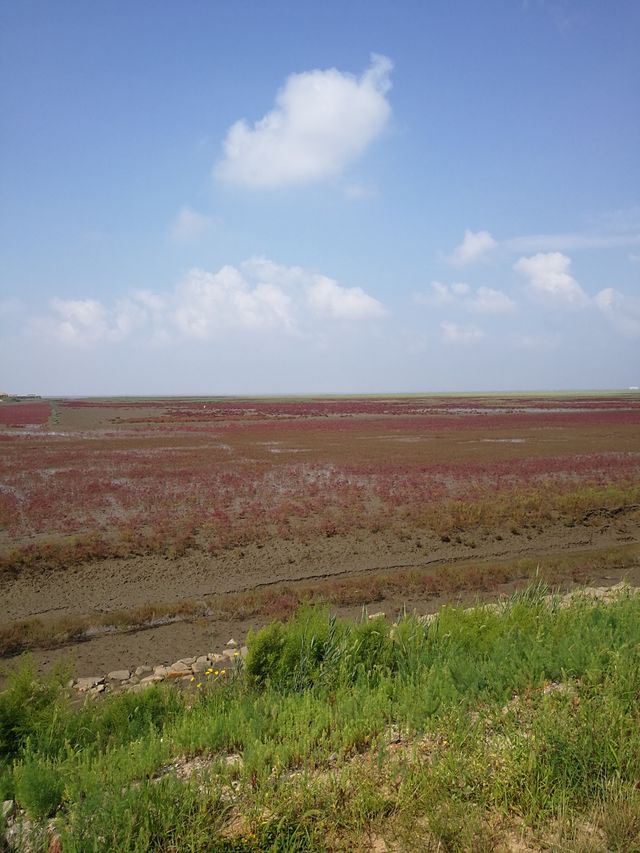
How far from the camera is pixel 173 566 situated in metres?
12.4

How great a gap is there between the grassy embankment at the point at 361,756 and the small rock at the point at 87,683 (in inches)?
53.5

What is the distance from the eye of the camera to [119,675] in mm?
7301

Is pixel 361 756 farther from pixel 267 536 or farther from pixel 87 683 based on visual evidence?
pixel 267 536

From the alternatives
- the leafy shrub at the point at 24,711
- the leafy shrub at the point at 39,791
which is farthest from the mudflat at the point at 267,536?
the leafy shrub at the point at 39,791

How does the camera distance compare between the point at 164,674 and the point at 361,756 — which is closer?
the point at 361,756

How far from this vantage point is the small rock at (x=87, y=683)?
269 inches

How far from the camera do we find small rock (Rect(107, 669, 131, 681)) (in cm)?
724

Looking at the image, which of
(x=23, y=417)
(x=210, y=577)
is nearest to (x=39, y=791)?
(x=210, y=577)

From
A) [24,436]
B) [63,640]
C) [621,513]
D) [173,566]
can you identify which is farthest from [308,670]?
[24,436]

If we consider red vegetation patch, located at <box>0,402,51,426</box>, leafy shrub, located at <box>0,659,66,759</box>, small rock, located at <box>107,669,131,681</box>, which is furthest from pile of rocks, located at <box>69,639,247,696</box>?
red vegetation patch, located at <box>0,402,51,426</box>

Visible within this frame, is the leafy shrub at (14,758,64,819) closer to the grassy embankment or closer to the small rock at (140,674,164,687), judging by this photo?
the grassy embankment

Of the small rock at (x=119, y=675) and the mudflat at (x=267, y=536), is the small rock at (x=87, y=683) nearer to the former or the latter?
the small rock at (x=119, y=675)

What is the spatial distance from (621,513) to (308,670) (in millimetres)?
15803

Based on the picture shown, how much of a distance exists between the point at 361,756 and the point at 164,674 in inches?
178
